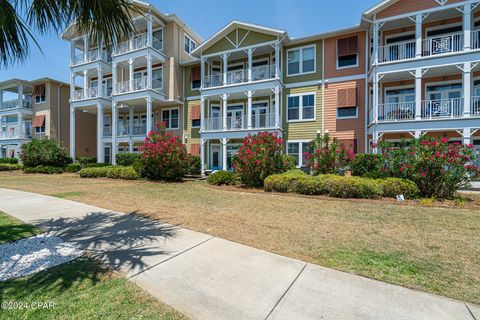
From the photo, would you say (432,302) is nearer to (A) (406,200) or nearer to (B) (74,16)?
(B) (74,16)

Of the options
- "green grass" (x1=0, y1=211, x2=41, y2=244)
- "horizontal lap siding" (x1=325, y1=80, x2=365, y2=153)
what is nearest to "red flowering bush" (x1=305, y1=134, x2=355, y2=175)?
"horizontal lap siding" (x1=325, y1=80, x2=365, y2=153)

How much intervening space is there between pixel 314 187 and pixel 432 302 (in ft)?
23.3

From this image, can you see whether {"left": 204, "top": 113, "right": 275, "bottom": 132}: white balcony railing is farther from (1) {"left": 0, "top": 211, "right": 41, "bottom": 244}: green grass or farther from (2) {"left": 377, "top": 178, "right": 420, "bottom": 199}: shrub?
(1) {"left": 0, "top": 211, "right": 41, "bottom": 244}: green grass

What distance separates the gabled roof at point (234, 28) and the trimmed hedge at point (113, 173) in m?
10.8

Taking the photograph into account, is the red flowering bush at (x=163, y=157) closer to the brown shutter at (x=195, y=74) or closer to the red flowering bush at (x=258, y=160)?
the red flowering bush at (x=258, y=160)

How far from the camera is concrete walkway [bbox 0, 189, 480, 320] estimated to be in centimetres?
258

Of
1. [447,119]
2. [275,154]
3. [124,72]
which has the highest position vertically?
[124,72]

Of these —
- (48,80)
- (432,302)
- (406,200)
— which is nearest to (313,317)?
(432,302)

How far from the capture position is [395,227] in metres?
5.61

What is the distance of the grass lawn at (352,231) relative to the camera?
3.45 meters

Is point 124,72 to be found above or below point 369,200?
above

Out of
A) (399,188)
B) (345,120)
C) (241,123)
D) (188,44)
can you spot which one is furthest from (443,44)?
(188,44)

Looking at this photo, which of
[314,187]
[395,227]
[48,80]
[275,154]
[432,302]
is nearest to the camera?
[432,302]

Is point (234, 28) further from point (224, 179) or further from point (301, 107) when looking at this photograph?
point (224, 179)
